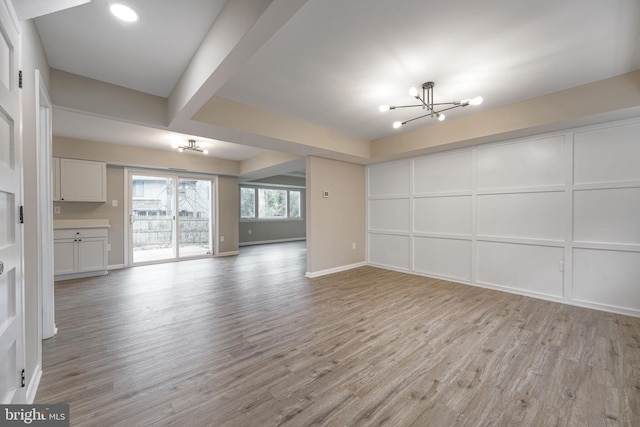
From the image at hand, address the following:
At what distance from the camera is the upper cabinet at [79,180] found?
14.9 ft

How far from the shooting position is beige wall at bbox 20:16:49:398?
5.08 feet

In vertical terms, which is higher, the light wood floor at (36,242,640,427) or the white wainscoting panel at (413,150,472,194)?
the white wainscoting panel at (413,150,472,194)

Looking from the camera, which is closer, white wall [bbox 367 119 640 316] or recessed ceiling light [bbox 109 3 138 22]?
recessed ceiling light [bbox 109 3 138 22]

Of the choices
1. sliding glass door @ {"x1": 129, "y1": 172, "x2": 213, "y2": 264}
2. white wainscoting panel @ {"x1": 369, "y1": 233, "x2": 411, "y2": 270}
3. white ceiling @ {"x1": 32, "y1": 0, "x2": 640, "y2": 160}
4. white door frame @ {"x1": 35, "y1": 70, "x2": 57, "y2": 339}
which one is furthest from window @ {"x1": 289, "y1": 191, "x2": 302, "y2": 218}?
white door frame @ {"x1": 35, "y1": 70, "x2": 57, "y2": 339}

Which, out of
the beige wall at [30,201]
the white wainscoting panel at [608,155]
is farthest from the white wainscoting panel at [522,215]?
the beige wall at [30,201]

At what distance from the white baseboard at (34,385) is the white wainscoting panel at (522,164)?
5.27 m

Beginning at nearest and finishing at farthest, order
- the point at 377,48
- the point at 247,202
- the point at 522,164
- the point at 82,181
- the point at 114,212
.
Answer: the point at 377,48 < the point at 522,164 < the point at 82,181 < the point at 114,212 < the point at 247,202

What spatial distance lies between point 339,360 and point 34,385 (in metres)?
2.10

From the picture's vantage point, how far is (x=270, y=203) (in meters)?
9.48

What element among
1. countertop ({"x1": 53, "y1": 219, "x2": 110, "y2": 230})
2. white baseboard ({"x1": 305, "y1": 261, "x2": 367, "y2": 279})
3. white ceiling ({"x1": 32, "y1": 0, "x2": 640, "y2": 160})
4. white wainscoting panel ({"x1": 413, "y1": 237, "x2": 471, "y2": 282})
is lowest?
white baseboard ({"x1": 305, "y1": 261, "x2": 367, "y2": 279})

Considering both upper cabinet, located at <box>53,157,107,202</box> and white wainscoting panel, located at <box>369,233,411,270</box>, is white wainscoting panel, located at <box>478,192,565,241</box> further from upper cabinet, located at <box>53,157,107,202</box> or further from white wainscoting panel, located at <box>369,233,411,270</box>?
upper cabinet, located at <box>53,157,107,202</box>

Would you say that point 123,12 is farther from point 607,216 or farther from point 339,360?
point 607,216

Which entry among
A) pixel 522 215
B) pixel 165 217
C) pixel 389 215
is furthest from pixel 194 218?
pixel 522 215

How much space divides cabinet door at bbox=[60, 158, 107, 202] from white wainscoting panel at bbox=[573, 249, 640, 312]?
796 cm
